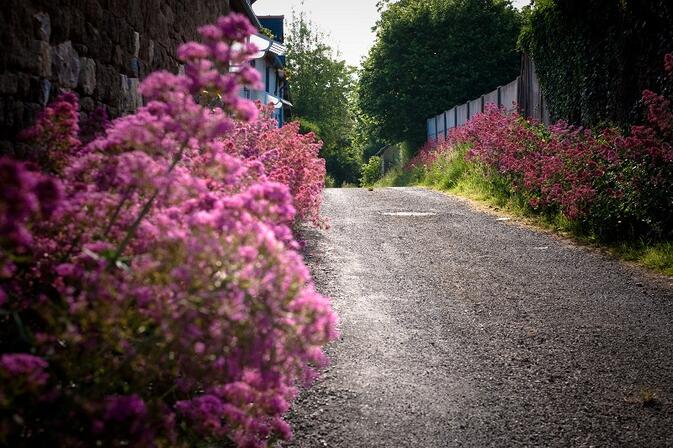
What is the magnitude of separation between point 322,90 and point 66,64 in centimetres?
3808

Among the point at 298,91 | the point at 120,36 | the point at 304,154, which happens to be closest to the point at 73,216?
the point at 120,36

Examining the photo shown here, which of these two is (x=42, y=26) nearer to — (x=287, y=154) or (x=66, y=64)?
(x=66, y=64)

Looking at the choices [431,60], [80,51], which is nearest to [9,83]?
[80,51]

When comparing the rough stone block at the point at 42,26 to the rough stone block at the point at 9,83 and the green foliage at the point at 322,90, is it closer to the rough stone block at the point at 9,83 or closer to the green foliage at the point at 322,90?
the rough stone block at the point at 9,83

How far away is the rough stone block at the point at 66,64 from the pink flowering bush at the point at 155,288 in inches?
46.6

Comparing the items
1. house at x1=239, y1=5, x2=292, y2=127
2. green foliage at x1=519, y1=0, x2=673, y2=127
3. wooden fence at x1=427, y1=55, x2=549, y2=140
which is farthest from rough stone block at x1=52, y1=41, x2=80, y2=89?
house at x1=239, y1=5, x2=292, y2=127

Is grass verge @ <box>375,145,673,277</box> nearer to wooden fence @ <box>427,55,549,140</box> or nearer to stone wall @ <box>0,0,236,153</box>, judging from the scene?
wooden fence @ <box>427,55,549,140</box>

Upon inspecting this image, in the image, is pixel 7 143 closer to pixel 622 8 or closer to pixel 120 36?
pixel 120 36

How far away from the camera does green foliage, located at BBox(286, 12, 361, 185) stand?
40844 mm

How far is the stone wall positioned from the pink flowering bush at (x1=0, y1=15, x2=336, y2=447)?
0.74 meters

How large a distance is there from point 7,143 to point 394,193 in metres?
12.4

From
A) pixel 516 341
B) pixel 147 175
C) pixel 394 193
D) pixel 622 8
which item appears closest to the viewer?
pixel 147 175

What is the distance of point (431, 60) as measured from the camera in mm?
27844

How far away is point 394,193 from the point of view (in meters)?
15.1
